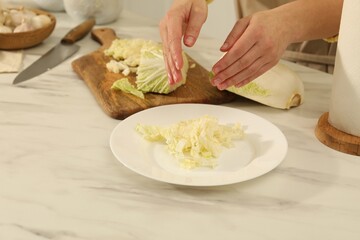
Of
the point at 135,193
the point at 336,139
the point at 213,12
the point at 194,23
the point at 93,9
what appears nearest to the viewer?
the point at 135,193

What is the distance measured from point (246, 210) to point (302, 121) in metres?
0.36

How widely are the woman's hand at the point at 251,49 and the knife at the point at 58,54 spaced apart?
487 mm

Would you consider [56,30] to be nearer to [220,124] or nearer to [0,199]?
[220,124]

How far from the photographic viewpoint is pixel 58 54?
4.77ft

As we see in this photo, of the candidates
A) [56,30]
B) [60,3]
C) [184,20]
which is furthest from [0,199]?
[60,3]

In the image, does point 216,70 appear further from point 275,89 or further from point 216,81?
point 275,89

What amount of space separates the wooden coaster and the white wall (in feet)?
4.64

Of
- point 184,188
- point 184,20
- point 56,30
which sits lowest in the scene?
point 56,30

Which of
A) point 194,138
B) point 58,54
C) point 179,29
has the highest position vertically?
point 179,29

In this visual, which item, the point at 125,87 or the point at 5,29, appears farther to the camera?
the point at 5,29

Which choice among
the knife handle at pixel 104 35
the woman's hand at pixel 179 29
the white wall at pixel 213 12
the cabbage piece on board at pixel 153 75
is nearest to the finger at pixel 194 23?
the woman's hand at pixel 179 29

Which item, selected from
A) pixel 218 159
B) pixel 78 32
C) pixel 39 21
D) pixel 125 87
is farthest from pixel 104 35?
pixel 218 159

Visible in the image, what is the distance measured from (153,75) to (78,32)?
0.45 metres

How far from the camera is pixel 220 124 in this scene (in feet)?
3.48
